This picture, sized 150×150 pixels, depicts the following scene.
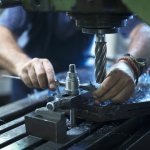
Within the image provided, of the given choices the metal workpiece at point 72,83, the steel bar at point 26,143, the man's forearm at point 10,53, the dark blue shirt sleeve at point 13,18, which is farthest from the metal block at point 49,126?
the dark blue shirt sleeve at point 13,18

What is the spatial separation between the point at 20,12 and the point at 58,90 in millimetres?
772

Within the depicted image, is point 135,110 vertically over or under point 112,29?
under

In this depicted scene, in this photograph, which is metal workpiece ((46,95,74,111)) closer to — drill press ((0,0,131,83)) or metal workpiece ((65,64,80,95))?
metal workpiece ((65,64,80,95))

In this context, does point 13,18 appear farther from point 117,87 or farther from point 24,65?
point 117,87

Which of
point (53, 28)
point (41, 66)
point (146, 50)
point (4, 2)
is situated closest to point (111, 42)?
point (53, 28)

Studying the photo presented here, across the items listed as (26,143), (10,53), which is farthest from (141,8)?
(10,53)

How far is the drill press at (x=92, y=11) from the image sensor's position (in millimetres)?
898

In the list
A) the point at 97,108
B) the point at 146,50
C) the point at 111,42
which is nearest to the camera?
the point at 97,108

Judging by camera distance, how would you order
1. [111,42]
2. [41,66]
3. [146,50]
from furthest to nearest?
1. [111,42]
2. [146,50]
3. [41,66]

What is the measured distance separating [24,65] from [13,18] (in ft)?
1.74

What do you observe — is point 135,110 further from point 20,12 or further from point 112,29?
point 20,12

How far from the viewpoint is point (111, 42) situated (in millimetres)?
2828

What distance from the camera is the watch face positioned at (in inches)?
31.8

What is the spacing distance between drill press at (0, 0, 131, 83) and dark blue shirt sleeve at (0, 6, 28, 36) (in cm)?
78
